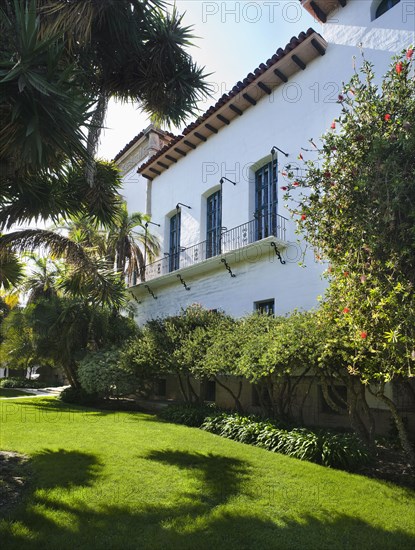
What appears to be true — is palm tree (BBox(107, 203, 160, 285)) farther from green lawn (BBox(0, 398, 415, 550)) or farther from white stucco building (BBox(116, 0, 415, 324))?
green lawn (BBox(0, 398, 415, 550))

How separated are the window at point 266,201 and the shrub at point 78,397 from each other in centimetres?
915

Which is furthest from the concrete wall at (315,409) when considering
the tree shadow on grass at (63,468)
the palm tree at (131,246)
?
the palm tree at (131,246)

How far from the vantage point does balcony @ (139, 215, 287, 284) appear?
14.6 meters

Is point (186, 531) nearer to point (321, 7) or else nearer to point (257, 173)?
point (257, 173)

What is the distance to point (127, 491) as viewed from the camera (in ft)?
20.1

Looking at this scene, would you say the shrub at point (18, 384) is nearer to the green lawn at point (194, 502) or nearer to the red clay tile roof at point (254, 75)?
the red clay tile roof at point (254, 75)

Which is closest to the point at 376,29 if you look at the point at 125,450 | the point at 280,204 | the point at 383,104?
the point at 280,204

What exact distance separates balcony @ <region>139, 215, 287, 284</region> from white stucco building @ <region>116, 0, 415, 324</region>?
4cm

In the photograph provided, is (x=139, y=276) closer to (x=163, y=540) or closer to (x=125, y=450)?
(x=125, y=450)

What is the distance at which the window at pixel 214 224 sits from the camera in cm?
1781

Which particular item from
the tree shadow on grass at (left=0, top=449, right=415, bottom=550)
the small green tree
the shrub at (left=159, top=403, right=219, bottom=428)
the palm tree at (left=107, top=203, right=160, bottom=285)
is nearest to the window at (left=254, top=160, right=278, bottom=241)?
the shrub at (left=159, top=403, right=219, bottom=428)

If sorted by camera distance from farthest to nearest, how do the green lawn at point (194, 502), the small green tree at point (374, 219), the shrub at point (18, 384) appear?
1. the shrub at point (18, 384)
2. the small green tree at point (374, 219)
3. the green lawn at point (194, 502)

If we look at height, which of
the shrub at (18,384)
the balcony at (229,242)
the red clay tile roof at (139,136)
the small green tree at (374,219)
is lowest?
the shrub at (18,384)

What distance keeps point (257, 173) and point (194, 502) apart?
12.7 m
